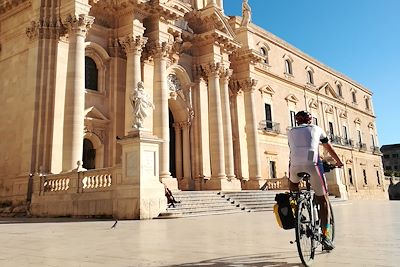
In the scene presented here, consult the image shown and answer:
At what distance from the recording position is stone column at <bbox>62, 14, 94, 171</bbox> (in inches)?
583

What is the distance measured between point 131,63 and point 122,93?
1.80 m

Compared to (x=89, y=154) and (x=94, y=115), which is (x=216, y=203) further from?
(x=94, y=115)

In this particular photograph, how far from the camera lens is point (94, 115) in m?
18.0

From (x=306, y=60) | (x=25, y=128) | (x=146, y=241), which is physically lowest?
(x=146, y=241)

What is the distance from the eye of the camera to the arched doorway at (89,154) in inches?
714

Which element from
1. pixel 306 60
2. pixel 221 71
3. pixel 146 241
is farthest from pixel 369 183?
pixel 146 241

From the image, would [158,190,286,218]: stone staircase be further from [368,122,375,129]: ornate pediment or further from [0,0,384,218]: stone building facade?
[368,122,375,129]: ornate pediment

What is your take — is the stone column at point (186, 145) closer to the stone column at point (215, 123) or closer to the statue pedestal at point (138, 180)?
the stone column at point (215, 123)

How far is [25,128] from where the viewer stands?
15.8 meters

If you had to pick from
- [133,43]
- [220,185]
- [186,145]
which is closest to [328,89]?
[186,145]

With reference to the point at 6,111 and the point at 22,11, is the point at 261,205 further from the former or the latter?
the point at 22,11

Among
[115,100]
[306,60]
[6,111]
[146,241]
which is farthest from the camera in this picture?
[306,60]

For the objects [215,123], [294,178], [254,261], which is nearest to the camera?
[254,261]

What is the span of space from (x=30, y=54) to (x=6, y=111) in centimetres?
310
